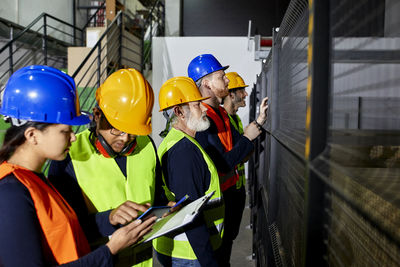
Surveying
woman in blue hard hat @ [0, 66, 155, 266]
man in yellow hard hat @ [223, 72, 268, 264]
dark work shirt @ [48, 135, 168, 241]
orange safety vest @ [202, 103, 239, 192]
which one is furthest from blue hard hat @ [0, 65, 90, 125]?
man in yellow hard hat @ [223, 72, 268, 264]

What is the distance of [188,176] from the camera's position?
6.32 feet

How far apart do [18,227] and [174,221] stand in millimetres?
649

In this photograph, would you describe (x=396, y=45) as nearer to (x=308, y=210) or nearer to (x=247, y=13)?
(x=308, y=210)

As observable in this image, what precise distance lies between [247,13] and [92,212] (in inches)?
431

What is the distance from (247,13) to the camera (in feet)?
37.4

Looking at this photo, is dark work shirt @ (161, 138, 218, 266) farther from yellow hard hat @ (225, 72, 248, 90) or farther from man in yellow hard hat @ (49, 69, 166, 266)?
yellow hard hat @ (225, 72, 248, 90)

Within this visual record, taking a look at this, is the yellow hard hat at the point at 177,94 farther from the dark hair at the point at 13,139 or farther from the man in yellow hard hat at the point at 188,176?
the dark hair at the point at 13,139

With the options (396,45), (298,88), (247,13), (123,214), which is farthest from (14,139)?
(247,13)

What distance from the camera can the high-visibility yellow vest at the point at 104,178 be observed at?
1.75 meters

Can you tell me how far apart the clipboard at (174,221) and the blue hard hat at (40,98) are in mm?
627

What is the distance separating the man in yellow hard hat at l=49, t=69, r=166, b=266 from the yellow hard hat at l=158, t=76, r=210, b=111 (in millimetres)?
459

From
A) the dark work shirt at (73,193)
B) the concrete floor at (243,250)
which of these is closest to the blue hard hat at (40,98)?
the dark work shirt at (73,193)

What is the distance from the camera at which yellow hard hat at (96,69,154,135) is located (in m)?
1.79

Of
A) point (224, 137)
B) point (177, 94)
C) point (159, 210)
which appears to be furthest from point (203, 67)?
point (159, 210)
